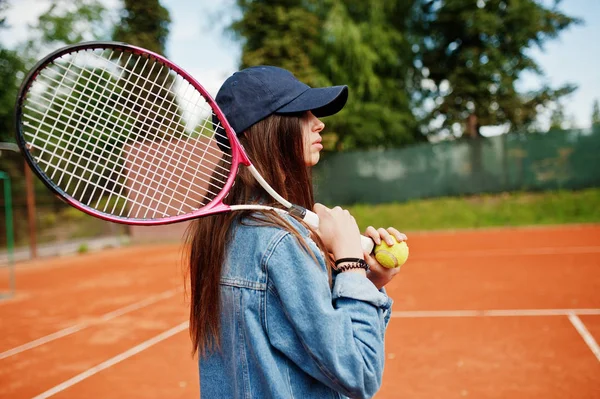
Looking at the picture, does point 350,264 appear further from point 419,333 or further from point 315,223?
point 419,333

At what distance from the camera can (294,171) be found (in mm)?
1348

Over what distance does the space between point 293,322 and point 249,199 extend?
42cm

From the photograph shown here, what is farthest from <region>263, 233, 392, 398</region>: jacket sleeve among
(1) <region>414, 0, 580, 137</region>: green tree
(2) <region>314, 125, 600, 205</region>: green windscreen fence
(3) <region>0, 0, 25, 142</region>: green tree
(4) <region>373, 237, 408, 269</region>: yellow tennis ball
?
(1) <region>414, 0, 580, 137</region>: green tree

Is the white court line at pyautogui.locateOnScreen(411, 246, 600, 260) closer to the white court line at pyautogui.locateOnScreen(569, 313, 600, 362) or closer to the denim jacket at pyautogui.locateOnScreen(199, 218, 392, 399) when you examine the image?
the white court line at pyautogui.locateOnScreen(569, 313, 600, 362)

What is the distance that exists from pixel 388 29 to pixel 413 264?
1504 cm

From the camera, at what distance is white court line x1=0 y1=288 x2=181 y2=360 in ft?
16.4


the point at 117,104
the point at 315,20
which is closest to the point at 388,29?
the point at 315,20

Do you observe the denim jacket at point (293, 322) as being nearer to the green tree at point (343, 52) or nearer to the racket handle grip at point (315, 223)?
the racket handle grip at point (315, 223)

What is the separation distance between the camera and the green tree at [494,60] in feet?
68.5

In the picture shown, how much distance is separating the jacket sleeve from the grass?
1361cm

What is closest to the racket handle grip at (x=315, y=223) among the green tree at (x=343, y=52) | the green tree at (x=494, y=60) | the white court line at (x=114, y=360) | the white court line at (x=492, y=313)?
the white court line at (x=114, y=360)

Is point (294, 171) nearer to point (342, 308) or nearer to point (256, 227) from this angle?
point (256, 227)

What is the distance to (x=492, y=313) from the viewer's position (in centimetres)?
524

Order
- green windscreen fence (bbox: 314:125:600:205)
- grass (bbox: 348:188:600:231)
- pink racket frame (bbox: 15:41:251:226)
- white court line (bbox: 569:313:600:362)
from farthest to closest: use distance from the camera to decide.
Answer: green windscreen fence (bbox: 314:125:600:205) < grass (bbox: 348:188:600:231) < white court line (bbox: 569:313:600:362) < pink racket frame (bbox: 15:41:251:226)
